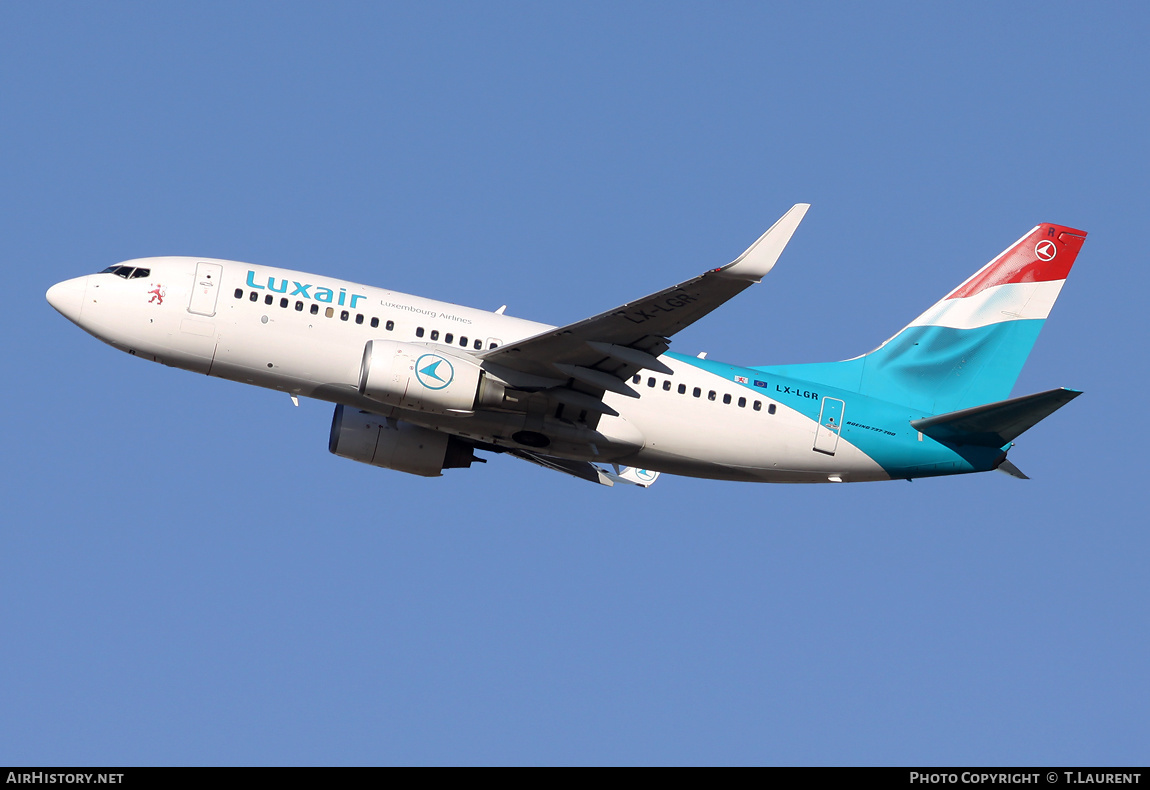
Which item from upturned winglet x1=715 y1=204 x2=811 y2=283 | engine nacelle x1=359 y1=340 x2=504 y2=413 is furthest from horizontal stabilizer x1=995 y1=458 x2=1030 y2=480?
engine nacelle x1=359 y1=340 x2=504 y2=413

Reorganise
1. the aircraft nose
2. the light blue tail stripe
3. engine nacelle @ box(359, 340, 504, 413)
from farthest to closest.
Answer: the light blue tail stripe
the aircraft nose
engine nacelle @ box(359, 340, 504, 413)

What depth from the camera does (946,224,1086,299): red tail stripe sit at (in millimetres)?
38312

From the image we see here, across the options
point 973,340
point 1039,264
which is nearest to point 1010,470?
point 973,340

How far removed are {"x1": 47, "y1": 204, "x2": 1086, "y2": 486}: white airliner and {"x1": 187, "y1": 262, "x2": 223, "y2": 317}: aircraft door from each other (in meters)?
0.04

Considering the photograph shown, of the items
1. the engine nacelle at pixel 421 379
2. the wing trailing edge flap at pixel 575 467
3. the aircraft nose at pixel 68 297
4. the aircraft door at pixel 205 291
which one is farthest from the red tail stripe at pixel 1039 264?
the aircraft nose at pixel 68 297

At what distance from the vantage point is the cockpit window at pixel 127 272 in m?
33.4

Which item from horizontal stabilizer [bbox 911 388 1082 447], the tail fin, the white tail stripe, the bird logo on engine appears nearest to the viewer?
the bird logo on engine

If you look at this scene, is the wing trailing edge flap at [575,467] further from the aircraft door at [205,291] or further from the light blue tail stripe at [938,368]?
the aircraft door at [205,291]

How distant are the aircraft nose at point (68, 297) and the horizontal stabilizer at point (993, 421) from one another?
2304 centimetres

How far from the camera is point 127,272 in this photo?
33.6 m

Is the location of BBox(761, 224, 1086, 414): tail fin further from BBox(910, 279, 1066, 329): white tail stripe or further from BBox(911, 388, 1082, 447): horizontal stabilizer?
BBox(911, 388, 1082, 447): horizontal stabilizer

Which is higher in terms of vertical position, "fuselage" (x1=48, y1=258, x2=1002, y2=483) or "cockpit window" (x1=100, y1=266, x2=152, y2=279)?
"cockpit window" (x1=100, y1=266, x2=152, y2=279)

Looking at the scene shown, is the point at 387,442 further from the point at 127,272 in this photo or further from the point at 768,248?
the point at 768,248

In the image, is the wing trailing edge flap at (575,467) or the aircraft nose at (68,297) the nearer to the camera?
the aircraft nose at (68,297)
